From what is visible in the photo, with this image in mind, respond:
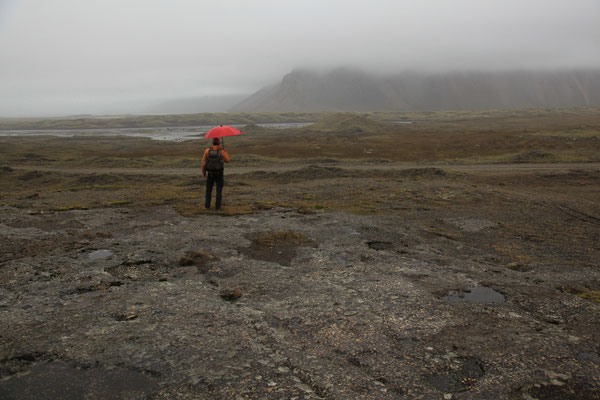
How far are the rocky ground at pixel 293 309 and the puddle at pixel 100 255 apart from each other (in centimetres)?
5

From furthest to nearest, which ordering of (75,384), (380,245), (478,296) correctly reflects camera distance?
(380,245) < (478,296) < (75,384)

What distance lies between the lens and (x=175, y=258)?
10.6 meters

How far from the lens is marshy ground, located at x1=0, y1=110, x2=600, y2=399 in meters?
5.53

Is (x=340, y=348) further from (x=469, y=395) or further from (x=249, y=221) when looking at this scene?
(x=249, y=221)

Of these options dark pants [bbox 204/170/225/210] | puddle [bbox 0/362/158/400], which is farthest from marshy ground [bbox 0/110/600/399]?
dark pants [bbox 204/170/225/210]

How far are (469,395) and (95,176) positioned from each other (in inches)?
1185

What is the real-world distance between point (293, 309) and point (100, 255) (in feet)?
19.6

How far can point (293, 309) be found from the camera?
7.67 meters

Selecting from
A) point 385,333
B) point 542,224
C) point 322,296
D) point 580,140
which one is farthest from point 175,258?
point 580,140

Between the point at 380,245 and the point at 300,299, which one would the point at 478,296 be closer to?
the point at 300,299

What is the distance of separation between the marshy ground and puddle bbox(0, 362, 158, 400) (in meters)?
0.03

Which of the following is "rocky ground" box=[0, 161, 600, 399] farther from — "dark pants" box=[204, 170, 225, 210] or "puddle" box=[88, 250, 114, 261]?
"dark pants" box=[204, 170, 225, 210]

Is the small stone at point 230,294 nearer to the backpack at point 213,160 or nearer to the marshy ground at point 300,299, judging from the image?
the marshy ground at point 300,299

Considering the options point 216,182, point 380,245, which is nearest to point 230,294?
point 380,245
